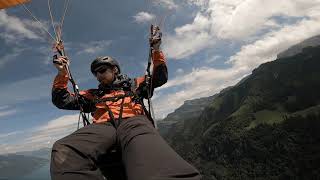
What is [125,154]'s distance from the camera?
153 inches

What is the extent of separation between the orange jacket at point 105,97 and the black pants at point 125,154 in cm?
58

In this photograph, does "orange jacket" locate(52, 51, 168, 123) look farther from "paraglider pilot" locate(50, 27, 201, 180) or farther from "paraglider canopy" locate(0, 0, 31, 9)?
"paraglider canopy" locate(0, 0, 31, 9)

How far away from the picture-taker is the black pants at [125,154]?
325cm

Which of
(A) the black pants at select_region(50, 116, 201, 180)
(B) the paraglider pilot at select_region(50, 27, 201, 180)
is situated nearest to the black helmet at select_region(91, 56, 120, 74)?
(B) the paraglider pilot at select_region(50, 27, 201, 180)

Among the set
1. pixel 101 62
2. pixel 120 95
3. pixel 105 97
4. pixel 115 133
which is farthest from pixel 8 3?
pixel 115 133

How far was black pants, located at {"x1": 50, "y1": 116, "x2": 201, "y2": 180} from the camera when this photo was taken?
3.25m

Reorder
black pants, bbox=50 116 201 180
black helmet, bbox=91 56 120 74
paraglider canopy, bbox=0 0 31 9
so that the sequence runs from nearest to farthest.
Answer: black pants, bbox=50 116 201 180
black helmet, bbox=91 56 120 74
paraglider canopy, bbox=0 0 31 9

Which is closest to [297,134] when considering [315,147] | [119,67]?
[315,147]

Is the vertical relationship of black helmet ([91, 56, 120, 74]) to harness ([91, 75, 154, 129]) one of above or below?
above

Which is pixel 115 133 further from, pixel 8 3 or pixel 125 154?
pixel 8 3

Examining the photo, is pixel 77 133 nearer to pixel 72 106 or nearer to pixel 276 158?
pixel 72 106

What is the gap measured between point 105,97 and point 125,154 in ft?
6.18

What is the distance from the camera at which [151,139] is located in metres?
3.93

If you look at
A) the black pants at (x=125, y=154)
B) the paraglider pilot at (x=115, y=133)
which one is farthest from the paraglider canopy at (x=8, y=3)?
the black pants at (x=125, y=154)
